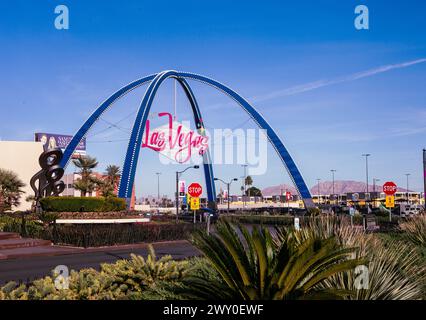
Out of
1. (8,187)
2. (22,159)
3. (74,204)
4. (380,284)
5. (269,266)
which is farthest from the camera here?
(22,159)

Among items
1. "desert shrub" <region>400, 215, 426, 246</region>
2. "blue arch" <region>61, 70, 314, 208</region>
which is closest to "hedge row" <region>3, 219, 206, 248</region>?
"desert shrub" <region>400, 215, 426, 246</region>

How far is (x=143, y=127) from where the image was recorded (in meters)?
47.6

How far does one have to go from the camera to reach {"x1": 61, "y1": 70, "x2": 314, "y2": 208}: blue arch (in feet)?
148

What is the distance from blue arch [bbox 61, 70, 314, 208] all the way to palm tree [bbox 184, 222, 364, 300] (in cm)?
3649

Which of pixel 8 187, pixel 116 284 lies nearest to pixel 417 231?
pixel 116 284

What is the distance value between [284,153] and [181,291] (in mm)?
52278

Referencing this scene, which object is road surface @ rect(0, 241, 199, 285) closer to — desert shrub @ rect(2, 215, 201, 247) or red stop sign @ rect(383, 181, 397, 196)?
desert shrub @ rect(2, 215, 201, 247)

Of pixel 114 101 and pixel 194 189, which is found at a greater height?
pixel 114 101

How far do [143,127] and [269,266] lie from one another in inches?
1662

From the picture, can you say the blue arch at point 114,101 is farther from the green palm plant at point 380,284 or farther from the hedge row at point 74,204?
the green palm plant at point 380,284

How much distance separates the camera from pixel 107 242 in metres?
25.7

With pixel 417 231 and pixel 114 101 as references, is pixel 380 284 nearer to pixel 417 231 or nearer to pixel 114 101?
pixel 417 231
